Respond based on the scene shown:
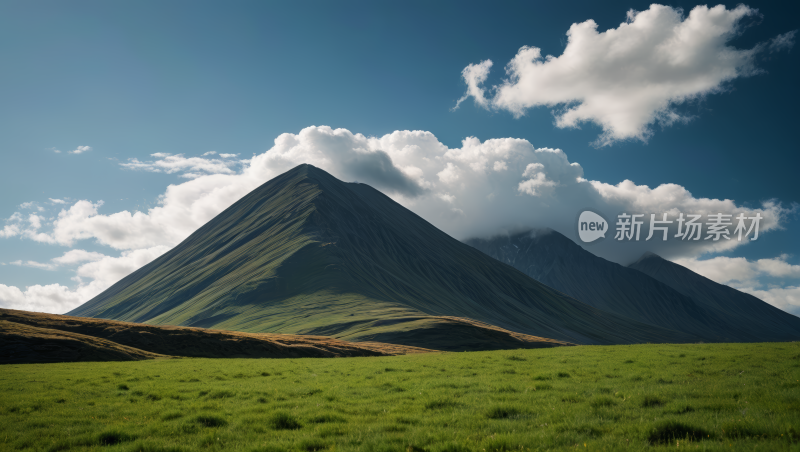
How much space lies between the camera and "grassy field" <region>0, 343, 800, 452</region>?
9.97m

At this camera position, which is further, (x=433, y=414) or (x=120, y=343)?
(x=120, y=343)

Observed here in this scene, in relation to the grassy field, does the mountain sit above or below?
below

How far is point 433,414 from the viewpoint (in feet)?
44.4

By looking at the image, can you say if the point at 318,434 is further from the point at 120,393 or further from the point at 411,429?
the point at 120,393

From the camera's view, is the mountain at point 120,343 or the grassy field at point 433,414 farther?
the mountain at point 120,343

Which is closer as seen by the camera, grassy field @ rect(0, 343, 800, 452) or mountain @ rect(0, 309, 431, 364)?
grassy field @ rect(0, 343, 800, 452)

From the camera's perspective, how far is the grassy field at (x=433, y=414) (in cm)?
997

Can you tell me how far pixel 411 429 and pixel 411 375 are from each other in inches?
541

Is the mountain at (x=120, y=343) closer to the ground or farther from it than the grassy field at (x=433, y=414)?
closer to the ground

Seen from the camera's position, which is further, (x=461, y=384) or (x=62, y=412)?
(x=461, y=384)

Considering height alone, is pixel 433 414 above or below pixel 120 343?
above

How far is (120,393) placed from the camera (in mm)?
20672

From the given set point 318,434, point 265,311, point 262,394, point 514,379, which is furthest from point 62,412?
point 265,311

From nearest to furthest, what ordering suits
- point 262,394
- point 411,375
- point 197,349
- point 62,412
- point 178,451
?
point 178,451, point 62,412, point 262,394, point 411,375, point 197,349
